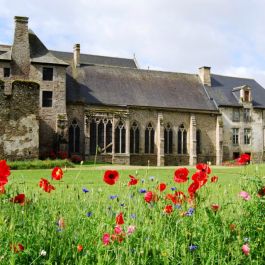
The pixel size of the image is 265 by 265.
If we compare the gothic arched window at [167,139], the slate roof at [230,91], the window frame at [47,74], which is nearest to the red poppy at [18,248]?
the window frame at [47,74]

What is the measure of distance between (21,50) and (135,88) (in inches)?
462

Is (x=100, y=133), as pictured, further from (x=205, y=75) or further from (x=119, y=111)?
(x=205, y=75)

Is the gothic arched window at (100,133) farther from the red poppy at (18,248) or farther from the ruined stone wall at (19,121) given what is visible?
the red poppy at (18,248)

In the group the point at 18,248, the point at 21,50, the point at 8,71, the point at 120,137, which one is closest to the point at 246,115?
the point at 120,137

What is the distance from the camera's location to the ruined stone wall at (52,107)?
115 feet

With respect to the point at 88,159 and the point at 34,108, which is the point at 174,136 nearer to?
the point at 88,159

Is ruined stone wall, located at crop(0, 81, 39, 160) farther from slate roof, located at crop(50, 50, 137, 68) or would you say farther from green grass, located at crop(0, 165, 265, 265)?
green grass, located at crop(0, 165, 265, 265)

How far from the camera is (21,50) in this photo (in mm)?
35719

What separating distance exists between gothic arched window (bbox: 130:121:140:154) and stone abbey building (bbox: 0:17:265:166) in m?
0.09

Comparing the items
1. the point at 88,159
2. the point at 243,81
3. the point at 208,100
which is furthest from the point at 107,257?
the point at 243,81

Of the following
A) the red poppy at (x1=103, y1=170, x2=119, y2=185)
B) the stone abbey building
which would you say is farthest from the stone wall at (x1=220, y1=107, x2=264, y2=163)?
the red poppy at (x1=103, y1=170, x2=119, y2=185)

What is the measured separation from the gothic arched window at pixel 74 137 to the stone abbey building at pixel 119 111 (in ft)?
0.29

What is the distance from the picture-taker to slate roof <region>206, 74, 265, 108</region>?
4447 centimetres

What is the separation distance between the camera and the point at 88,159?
36344 mm
